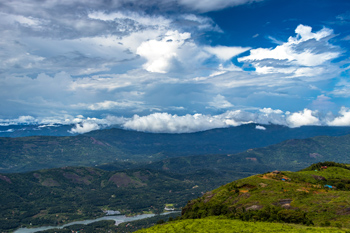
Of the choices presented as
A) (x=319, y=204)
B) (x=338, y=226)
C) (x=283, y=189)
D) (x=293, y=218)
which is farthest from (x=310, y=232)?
(x=283, y=189)

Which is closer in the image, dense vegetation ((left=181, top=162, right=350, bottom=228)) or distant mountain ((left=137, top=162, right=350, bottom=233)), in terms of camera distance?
distant mountain ((left=137, top=162, right=350, bottom=233))

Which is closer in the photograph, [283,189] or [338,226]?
[338,226]

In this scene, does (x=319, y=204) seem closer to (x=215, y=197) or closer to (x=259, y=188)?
(x=259, y=188)

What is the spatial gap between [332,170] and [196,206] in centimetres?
11736

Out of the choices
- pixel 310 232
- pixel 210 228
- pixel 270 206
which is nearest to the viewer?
pixel 310 232

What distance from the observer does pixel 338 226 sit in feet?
257

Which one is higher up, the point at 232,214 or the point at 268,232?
the point at 268,232

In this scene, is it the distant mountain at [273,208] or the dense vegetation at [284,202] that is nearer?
the distant mountain at [273,208]

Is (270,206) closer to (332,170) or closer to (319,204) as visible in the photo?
(319,204)

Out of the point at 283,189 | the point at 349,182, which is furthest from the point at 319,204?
the point at 349,182

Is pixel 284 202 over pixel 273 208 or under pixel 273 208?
under

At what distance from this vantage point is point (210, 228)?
8369cm

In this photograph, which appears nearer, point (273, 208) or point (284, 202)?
point (273, 208)

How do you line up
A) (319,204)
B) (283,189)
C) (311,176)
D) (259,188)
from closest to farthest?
(319,204) < (283,189) < (259,188) < (311,176)
